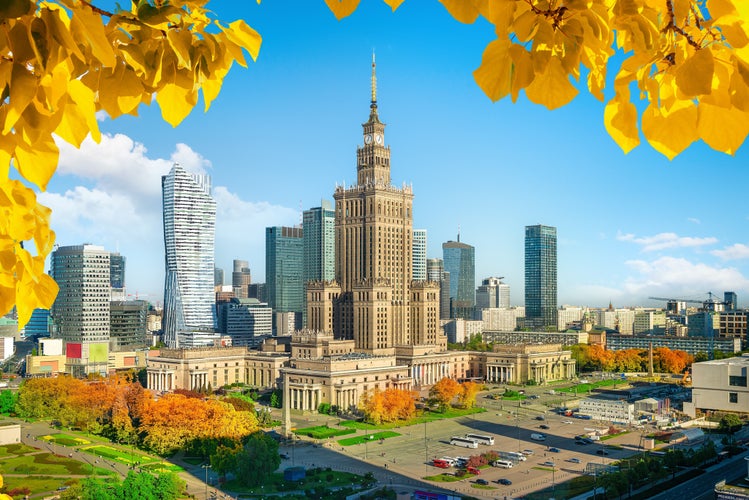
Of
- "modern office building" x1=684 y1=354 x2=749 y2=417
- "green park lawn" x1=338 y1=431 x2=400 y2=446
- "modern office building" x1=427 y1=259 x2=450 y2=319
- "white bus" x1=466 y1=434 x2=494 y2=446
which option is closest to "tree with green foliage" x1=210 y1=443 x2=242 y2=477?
"green park lawn" x1=338 y1=431 x2=400 y2=446

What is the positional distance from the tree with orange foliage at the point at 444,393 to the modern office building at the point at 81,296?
138 ft

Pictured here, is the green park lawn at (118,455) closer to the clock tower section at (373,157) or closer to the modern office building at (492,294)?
the clock tower section at (373,157)

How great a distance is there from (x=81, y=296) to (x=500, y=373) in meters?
44.8

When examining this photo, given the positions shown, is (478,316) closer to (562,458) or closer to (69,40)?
(562,458)

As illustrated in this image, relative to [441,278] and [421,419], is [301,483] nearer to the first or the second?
[421,419]

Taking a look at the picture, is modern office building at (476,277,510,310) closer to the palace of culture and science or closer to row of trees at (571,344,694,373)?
row of trees at (571,344,694,373)

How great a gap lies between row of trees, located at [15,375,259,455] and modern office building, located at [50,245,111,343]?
87.9ft

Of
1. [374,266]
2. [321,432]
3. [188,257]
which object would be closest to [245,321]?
[188,257]

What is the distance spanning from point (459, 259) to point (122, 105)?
16208 cm

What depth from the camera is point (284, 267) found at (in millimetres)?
130625

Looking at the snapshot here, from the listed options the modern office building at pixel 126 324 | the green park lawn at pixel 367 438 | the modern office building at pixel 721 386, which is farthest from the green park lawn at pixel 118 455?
the modern office building at pixel 126 324

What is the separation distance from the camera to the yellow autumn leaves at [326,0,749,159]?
190 cm

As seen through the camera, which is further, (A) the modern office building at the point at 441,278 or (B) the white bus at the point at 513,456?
(A) the modern office building at the point at 441,278

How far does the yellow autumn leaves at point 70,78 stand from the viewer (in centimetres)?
181
